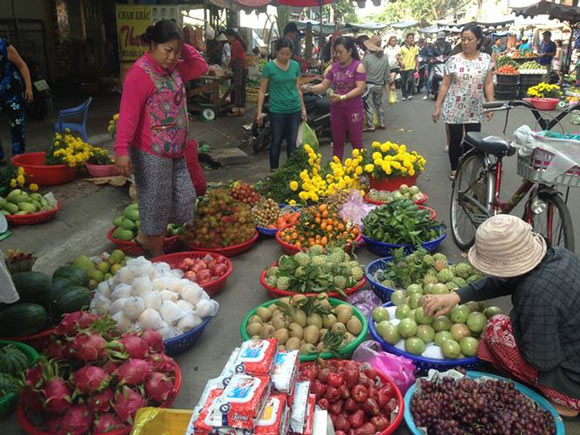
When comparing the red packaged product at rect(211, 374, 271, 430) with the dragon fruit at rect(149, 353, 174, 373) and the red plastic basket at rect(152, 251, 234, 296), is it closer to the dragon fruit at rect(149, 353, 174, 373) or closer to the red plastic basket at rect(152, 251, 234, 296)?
the dragon fruit at rect(149, 353, 174, 373)

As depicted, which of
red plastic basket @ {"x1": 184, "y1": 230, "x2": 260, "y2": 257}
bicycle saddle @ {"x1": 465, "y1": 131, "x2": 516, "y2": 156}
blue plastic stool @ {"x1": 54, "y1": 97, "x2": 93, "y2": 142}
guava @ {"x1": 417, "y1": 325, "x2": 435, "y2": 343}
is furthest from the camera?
blue plastic stool @ {"x1": 54, "y1": 97, "x2": 93, "y2": 142}

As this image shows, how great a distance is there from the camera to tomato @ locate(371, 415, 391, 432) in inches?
95.9

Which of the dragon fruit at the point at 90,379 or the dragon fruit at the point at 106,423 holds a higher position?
the dragon fruit at the point at 90,379

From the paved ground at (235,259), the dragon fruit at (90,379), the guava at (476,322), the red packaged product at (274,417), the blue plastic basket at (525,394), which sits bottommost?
the paved ground at (235,259)

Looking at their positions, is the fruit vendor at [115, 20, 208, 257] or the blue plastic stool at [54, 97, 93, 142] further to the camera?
the blue plastic stool at [54, 97, 93, 142]

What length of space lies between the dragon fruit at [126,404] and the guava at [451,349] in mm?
1685

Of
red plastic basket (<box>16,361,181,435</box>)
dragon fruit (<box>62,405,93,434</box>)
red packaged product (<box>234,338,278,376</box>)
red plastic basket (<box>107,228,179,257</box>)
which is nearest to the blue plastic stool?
red plastic basket (<box>107,228,179,257</box>)

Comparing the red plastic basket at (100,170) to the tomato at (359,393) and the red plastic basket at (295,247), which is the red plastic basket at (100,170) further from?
the tomato at (359,393)

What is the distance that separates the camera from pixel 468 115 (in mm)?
6277

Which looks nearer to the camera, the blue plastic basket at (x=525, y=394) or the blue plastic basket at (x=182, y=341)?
the blue plastic basket at (x=525, y=394)

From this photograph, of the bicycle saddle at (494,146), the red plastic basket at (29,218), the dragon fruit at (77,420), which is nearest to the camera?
the dragon fruit at (77,420)

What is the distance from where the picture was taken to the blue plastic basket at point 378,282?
3.75m

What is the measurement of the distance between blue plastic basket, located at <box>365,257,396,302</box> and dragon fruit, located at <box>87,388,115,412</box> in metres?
2.10

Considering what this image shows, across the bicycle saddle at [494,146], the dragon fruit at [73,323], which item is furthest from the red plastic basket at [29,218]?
the bicycle saddle at [494,146]
